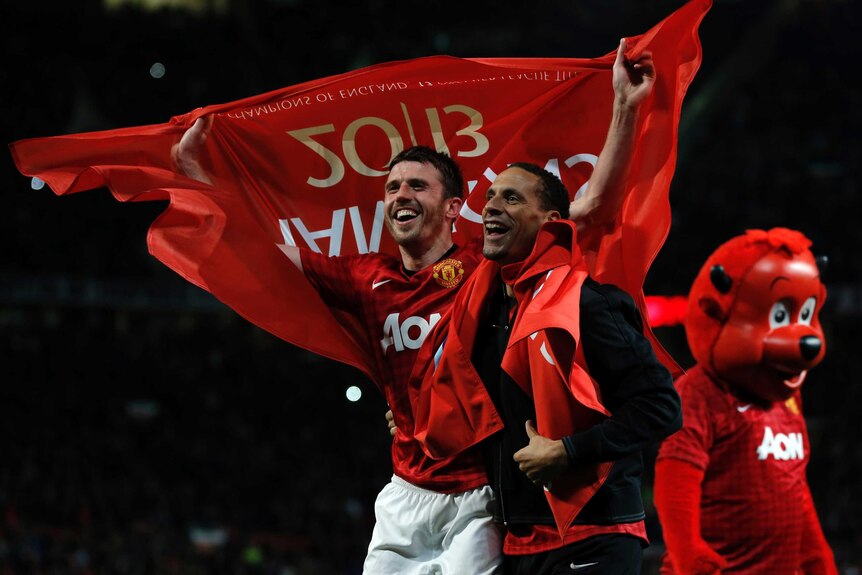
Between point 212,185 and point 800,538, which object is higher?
point 212,185

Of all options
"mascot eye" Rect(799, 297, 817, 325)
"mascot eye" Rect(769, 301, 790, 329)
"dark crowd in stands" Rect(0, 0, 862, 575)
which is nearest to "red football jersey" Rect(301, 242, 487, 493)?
"mascot eye" Rect(769, 301, 790, 329)

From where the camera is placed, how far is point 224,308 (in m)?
18.0

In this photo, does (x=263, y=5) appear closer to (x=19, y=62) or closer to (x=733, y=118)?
(x=19, y=62)

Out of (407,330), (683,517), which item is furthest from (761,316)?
(407,330)

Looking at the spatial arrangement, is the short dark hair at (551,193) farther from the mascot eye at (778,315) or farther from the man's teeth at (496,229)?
the mascot eye at (778,315)

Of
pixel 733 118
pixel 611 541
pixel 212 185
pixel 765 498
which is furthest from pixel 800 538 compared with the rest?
pixel 733 118

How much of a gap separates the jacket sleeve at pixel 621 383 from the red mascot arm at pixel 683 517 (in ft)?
4.24

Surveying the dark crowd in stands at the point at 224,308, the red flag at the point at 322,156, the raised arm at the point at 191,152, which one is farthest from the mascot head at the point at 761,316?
the dark crowd in stands at the point at 224,308

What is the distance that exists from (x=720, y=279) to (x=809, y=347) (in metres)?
0.40

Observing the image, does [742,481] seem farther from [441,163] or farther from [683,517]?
[441,163]

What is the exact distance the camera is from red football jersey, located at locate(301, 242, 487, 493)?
3.18 meters

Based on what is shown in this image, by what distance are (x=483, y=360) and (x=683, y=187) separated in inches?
592

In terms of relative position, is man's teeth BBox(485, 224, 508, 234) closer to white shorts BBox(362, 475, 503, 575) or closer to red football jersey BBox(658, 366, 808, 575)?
white shorts BBox(362, 475, 503, 575)

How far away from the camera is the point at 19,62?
55.7 feet
